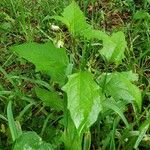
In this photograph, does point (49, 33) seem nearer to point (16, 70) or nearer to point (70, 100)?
point (16, 70)

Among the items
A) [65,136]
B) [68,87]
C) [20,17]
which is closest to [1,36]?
[20,17]

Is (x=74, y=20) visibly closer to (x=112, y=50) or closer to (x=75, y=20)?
(x=75, y=20)

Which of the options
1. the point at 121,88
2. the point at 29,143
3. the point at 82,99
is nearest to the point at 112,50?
the point at 121,88

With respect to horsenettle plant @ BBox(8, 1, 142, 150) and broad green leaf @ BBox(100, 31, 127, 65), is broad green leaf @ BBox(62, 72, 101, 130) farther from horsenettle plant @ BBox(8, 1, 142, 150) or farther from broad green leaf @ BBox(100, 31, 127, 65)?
broad green leaf @ BBox(100, 31, 127, 65)

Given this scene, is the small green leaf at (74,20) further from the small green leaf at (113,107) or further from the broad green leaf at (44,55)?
the small green leaf at (113,107)

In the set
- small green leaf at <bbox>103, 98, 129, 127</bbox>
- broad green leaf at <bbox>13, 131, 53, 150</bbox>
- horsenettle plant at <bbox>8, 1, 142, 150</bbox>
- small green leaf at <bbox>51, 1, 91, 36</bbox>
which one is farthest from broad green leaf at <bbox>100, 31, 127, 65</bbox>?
broad green leaf at <bbox>13, 131, 53, 150</bbox>
